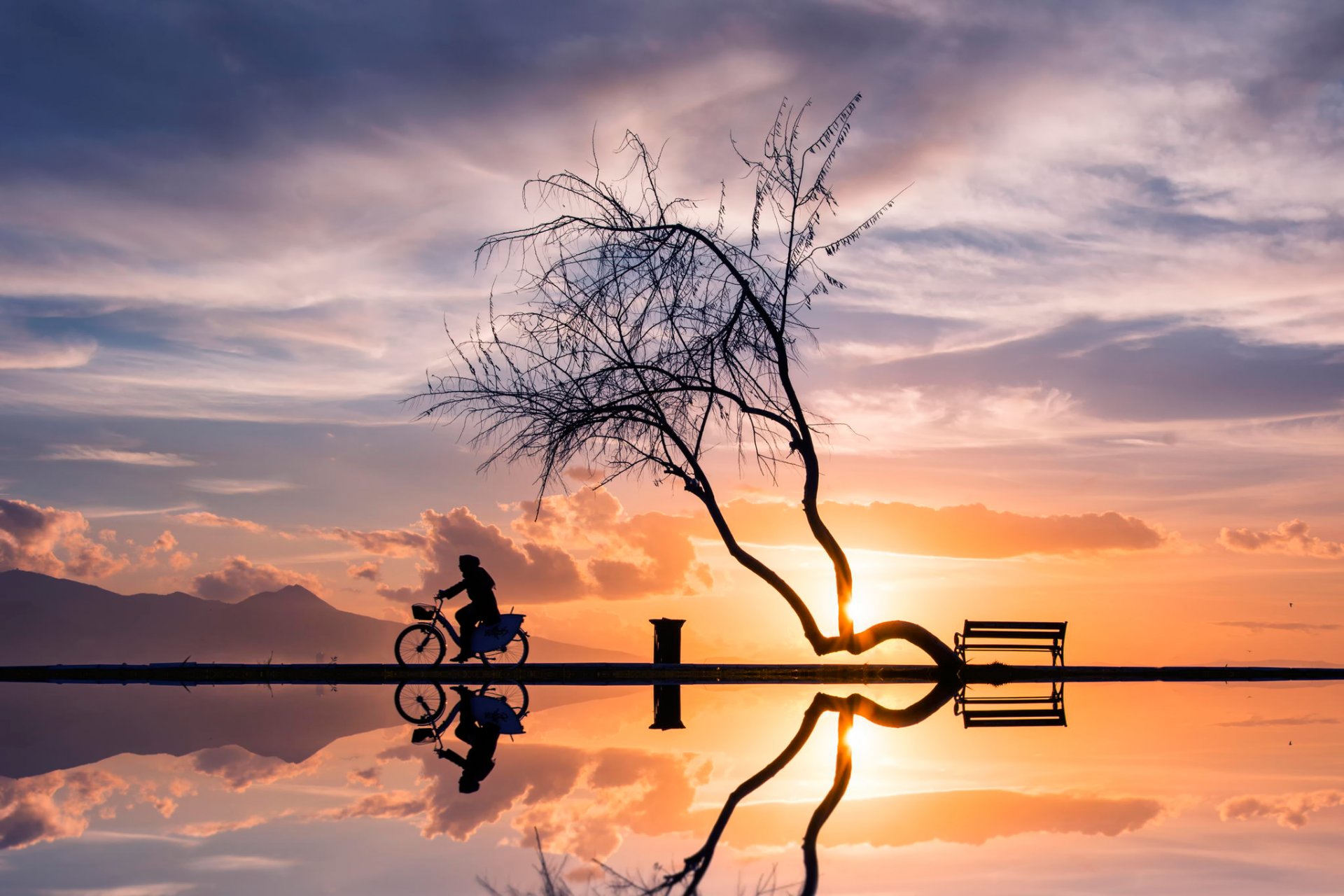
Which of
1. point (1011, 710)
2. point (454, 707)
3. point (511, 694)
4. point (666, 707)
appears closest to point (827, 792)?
point (666, 707)

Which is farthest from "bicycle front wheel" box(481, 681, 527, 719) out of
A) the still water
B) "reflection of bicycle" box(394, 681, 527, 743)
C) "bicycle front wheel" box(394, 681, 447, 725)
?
"bicycle front wheel" box(394, 681, 447, 725)

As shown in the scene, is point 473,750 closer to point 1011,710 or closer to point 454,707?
point 454,707

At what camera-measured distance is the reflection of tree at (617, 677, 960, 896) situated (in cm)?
519

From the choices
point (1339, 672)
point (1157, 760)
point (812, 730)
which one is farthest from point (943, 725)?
point (1339, 672)

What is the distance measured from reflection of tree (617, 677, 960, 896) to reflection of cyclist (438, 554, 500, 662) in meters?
5.35

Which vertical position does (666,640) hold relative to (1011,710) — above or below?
above

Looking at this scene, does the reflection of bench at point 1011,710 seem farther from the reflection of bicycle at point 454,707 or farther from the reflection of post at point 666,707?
the reflection of bicycle at point 454,707

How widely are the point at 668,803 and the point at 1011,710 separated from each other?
9.19 metres

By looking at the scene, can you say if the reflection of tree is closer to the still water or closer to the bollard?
the still water

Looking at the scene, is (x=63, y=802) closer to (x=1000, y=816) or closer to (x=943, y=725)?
(x=1000, y=816)

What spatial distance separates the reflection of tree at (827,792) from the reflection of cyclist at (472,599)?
17.6 ft

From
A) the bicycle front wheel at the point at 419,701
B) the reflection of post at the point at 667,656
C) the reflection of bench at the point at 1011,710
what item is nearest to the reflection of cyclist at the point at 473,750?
the bicycle front wheel at the point at 419,701

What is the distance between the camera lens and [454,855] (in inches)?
229

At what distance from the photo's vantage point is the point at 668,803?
7480mm
